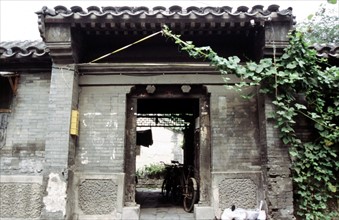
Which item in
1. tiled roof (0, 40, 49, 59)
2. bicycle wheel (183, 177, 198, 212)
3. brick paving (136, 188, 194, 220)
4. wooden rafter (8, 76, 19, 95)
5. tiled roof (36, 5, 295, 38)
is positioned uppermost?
tiled roof (36, 5, 295, 38)

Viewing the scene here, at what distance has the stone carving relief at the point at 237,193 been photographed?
21.8 ft

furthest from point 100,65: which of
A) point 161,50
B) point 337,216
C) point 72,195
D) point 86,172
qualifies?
point 337,216

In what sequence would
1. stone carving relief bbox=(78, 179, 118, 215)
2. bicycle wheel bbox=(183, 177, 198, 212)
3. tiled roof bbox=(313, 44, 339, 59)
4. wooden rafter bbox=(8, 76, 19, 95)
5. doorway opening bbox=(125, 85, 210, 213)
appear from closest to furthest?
tiled roof bbox=(313, 44, 339, 59)
stone carving relief bbox=(78, 179, 118, 215)
wooden rafter bbox=(8, 76, 19, 95)
doorway opening bbox=(125, 85, 210, 213)
bicycle wheel bbox=(183, 177, 198, 212)

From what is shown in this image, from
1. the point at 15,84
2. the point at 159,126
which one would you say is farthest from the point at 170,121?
the point at 15,84

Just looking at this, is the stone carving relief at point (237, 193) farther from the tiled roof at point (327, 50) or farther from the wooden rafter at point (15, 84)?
the wooden rafter at point (15, 84)

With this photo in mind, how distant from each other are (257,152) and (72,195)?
3.89m

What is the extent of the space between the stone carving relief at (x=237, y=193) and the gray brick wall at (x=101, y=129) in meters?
2.17

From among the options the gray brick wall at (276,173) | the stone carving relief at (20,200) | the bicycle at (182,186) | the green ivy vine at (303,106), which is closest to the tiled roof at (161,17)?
the green ivy vine at (303,106)

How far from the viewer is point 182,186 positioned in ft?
29.5

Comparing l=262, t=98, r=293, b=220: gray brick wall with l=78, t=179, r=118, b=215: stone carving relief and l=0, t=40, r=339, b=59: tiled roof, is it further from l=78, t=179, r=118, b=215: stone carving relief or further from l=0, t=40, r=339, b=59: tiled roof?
l=78, t=179, r=118, b=215: stone carving relief

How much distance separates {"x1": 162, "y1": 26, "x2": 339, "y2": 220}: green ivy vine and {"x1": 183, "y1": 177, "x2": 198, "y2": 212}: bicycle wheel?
2257 millimetres

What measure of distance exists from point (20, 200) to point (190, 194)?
3.84 metres

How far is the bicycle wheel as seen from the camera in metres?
7.64

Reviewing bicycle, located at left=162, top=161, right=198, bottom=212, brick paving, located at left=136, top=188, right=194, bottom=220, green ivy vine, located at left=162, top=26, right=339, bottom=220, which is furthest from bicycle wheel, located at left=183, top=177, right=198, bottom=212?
green ivy vine, located at left=162, top=26, right=339, bottom=220
